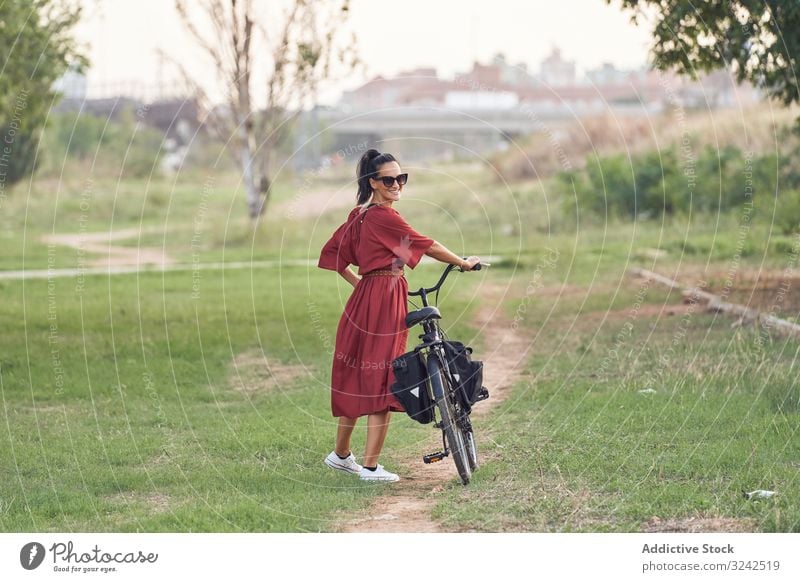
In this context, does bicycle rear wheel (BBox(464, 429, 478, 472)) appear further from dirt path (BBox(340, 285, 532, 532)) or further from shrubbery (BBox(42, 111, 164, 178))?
shrubbery (BBox(42, 111, 164, 178))

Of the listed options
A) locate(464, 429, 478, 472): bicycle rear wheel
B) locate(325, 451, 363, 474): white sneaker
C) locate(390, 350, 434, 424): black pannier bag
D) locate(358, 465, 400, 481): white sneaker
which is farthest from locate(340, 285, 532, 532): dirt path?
locate(390, 350, 434, 424): black pannier bag

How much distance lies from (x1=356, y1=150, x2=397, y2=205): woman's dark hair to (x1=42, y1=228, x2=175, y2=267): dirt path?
14324mm

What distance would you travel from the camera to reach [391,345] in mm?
7672

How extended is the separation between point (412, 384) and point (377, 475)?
2.56 ft

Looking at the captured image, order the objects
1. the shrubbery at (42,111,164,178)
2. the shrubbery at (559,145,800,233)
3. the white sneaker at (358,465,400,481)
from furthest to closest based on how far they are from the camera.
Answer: the shrubbery at (42,111,164,178) → the shrubbery at (559,145,800,233) → the white sneaker at (358,465,400,481)

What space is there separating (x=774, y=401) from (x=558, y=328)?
512 centimetres

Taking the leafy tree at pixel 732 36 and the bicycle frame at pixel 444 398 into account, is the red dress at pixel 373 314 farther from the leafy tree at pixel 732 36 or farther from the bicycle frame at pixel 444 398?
the leafy tree at pixel 732 36

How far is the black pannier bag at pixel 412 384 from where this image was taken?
7.46 metres

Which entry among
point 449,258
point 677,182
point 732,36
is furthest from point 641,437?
point 677,182

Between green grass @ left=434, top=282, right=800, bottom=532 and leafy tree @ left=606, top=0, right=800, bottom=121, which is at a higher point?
leafy tree @ left=606, top=0, right=800, bottom=121

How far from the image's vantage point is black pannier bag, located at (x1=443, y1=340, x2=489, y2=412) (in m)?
7.60

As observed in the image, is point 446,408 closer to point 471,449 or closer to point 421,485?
point 471,449

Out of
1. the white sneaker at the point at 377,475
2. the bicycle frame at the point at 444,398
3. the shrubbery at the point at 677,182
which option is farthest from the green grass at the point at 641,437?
the shrubbery at the point at 677,182

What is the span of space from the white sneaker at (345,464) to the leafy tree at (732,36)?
573 centimetres
